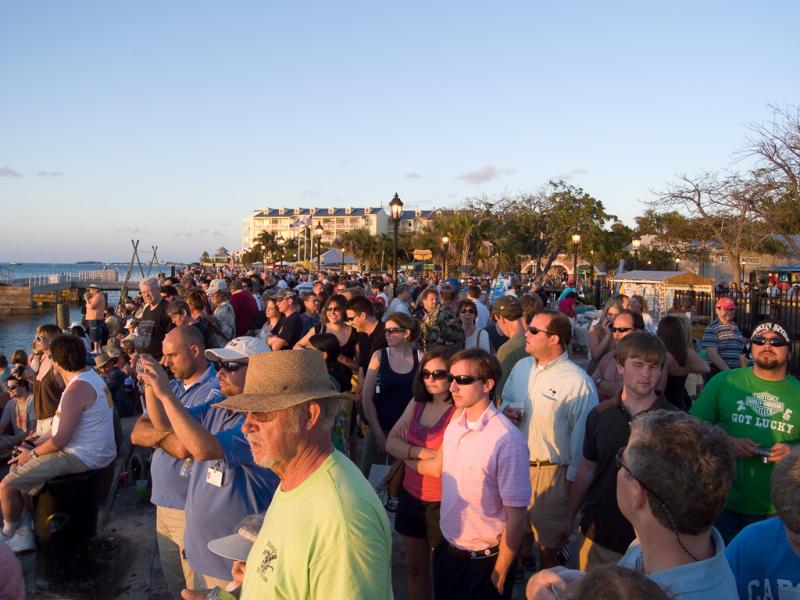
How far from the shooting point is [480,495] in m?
3.04

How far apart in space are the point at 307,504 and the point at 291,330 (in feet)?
18.0

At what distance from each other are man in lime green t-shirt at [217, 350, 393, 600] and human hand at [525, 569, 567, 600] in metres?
0.43

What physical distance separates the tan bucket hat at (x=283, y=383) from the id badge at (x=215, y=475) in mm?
835

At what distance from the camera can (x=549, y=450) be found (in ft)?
12.5

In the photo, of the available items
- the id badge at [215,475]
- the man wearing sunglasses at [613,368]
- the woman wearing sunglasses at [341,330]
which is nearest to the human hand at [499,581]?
the id badge at [215,475]

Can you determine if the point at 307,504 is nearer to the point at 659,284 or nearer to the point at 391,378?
the point at 391,378

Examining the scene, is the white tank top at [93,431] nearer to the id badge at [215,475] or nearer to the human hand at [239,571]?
the id badge at [215,475]

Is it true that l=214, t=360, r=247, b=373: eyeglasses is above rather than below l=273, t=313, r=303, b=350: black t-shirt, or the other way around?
above

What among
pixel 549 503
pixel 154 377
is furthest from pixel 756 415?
pixel 154 377

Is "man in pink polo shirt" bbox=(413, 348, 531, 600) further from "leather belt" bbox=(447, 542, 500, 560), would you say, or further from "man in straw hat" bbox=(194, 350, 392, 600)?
"man in straw hat" bbox=(194, 350, 392, 600)

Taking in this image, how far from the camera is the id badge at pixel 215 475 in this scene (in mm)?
2883

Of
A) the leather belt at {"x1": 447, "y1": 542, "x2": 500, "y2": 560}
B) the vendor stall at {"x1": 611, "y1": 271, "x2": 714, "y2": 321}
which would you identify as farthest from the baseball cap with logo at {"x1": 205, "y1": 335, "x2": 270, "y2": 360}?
the vendor stall at {"x1": 611, "y1": 271, "x2": 714, "y2": 321}

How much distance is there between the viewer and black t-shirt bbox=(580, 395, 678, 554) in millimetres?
3117

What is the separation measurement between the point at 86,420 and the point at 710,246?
152 ft
